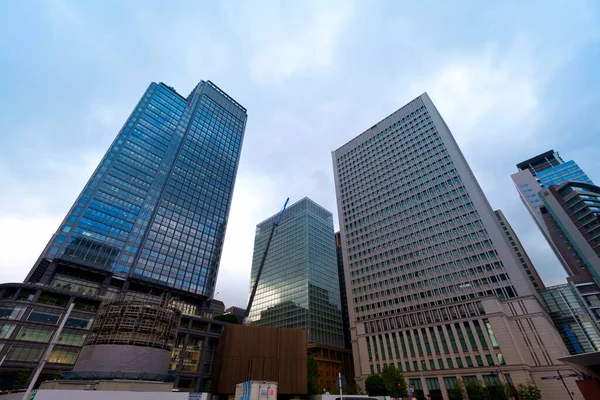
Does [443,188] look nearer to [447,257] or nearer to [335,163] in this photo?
[447,257]

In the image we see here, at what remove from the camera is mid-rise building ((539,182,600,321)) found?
102m

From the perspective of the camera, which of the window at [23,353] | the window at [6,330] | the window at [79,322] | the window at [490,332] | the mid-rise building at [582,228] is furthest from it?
the mid-rise building at [582,228]

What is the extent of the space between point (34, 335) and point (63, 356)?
7.60m

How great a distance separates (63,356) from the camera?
210ft

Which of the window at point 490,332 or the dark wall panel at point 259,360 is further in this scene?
the window at point 490,332

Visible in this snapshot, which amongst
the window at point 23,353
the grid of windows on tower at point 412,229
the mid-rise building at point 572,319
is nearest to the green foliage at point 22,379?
the window at point 23,353

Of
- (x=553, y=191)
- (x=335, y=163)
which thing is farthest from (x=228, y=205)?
(x=553, y=191)

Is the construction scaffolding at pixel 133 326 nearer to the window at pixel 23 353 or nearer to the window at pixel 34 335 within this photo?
the window at pixel 23 353

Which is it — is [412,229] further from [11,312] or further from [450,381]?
[11,312]

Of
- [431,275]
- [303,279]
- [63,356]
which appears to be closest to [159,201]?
[63,356]

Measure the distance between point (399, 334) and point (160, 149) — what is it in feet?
339

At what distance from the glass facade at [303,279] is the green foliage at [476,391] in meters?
60.8

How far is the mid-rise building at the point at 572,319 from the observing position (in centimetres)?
10094

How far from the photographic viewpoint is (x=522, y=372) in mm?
57531
